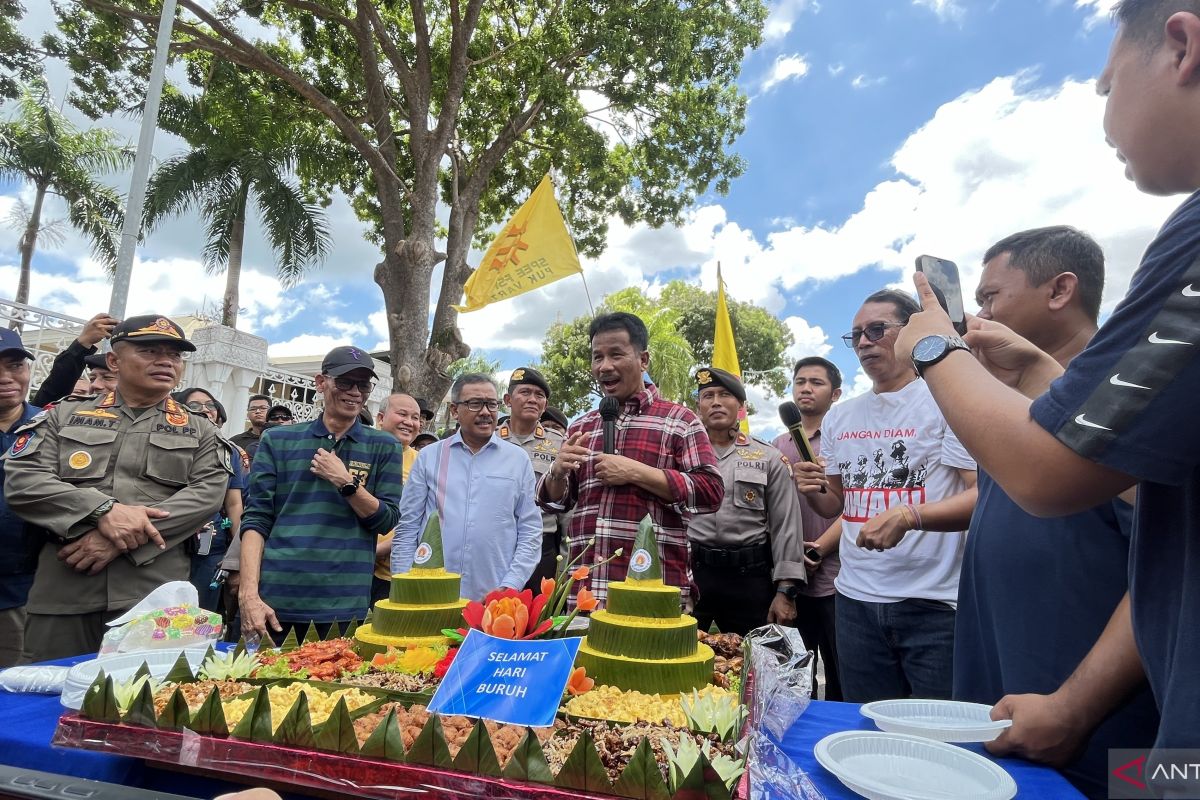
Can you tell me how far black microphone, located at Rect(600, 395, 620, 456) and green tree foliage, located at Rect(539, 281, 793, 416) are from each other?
754 inches

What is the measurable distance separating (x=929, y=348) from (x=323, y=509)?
2.90 meters

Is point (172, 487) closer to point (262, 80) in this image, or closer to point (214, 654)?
point (214, 654)

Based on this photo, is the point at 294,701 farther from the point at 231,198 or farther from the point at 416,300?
the point at 231,198

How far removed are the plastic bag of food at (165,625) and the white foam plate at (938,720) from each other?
2055mm

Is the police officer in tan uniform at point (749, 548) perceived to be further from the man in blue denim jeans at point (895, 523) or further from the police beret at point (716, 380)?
the man in blue denim jeans at point (895, 523)

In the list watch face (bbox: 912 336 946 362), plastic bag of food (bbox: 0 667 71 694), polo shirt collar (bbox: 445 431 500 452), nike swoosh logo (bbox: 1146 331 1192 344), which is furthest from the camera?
polo shirt collar (bbox: 445 431 500 452)

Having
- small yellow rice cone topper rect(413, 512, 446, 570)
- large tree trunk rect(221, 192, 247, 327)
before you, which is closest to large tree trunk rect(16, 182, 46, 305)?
large tree trunk rect(221, 192, 247, 327)

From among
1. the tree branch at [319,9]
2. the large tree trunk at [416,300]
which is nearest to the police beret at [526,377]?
the large tree trunk at [416,300]

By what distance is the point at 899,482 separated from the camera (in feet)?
9.61

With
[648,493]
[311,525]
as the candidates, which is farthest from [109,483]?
[648,493]

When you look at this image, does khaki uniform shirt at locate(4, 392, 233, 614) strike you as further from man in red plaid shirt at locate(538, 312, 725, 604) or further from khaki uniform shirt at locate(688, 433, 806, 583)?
khaki uniform shirt at locate(688, 433, 806, 583)

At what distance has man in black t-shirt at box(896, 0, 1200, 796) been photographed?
2.95ft

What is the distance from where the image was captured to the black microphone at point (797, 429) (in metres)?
3.19

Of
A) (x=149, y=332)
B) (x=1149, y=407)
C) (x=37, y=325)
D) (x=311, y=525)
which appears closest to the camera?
(x=1149, y=407)
